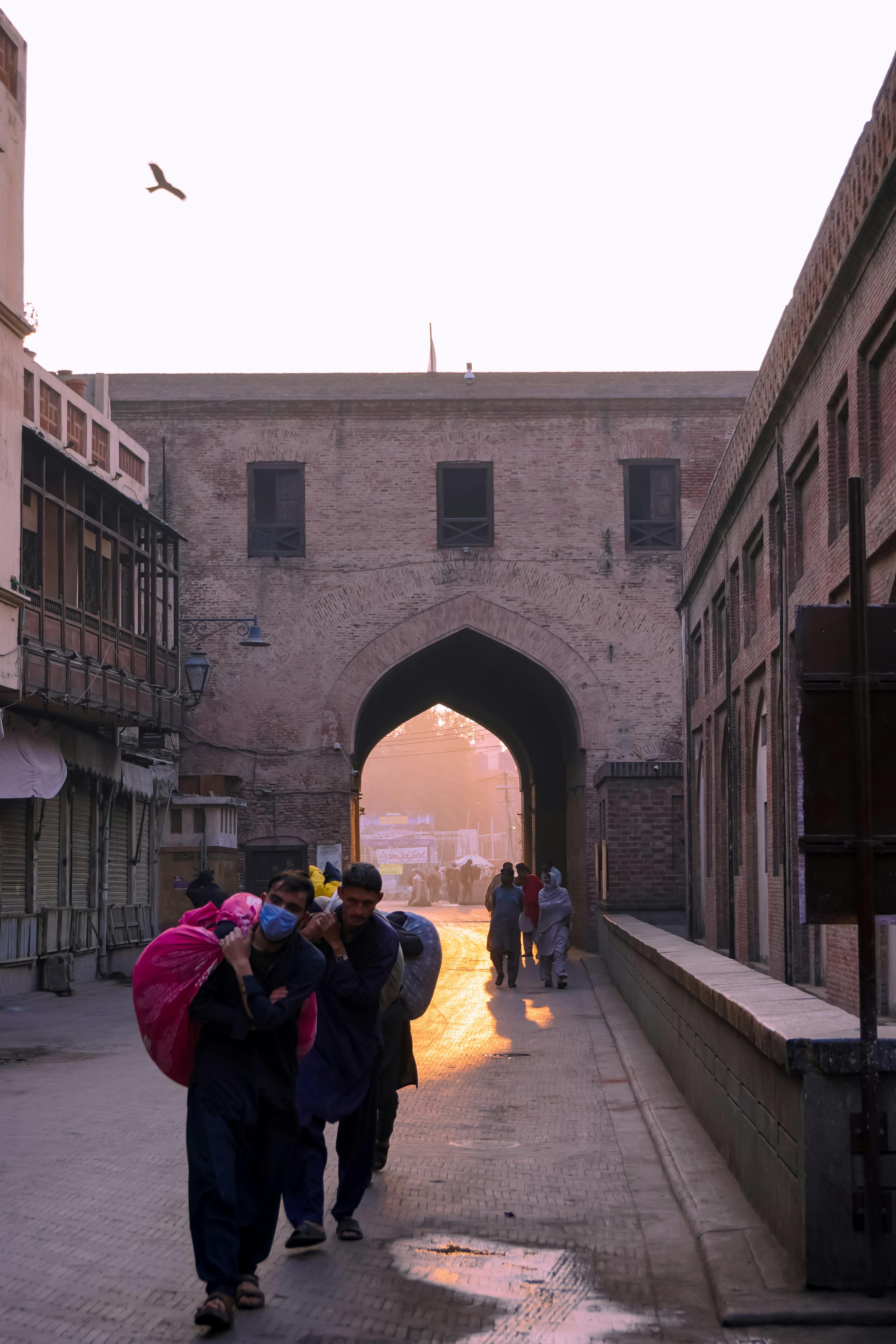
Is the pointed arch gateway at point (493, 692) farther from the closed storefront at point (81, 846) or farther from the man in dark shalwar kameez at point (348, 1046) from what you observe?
the man in dark shalwar kameez at point (348, 1046)

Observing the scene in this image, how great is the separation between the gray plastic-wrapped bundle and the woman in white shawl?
1153 cm

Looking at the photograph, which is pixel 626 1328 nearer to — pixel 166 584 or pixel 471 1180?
pixel 471 1180

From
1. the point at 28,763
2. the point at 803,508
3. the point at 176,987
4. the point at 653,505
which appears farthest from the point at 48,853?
the point at 176,987

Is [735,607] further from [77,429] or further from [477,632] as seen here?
[477,632]

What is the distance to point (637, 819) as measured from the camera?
24.6 meters

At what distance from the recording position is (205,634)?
27.4 metres

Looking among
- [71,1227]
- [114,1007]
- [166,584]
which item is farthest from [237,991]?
[166,584]

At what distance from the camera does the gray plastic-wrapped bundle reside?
307 inches

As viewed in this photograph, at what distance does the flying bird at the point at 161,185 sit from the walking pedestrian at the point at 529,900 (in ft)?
32.3

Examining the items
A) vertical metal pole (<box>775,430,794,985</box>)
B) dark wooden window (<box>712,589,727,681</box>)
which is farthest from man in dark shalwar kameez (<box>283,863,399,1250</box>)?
dark wooden window (<box>712,589,727,681</box>)

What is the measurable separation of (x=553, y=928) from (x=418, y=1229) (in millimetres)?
13582

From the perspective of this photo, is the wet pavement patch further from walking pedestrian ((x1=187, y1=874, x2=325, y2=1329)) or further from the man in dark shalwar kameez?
walking pedestrian ((x1=187, y1=874, x2=325, y2=1329))

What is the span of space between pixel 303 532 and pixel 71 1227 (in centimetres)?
2202

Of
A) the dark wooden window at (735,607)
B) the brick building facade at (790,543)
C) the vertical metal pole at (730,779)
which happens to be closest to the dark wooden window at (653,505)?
the brick building facade at (790,543)
